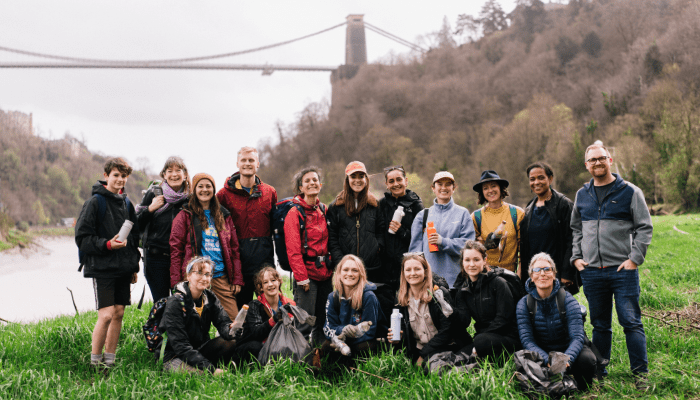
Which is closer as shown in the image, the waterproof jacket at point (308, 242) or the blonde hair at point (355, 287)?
the blonde hair at point (355, 287)

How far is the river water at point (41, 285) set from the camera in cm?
1535

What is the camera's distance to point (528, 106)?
49219 millimetres

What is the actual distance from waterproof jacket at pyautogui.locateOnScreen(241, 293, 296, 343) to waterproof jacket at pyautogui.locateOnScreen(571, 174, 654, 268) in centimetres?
291

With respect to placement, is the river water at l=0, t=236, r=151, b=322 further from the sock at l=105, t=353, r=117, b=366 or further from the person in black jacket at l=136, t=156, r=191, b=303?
the person in black jacket at l=136, t=156, r=191, b=303

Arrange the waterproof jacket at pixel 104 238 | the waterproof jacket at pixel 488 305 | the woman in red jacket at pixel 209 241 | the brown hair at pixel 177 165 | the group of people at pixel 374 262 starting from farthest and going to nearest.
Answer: the brown hair at pixel 177 165 → the woman in red jacket at pixel 209 241 → the waterproof jacket at pixel 104 238 → the waterproof jacket at pixel 488 305 → the group of people at pixel 374 262

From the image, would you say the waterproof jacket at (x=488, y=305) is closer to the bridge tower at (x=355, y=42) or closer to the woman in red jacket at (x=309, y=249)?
the woman in red jacket at (x=309, y=249)

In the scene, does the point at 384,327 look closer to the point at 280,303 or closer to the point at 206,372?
the point at 280,303

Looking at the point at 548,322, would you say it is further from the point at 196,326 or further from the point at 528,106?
the point at 528,106

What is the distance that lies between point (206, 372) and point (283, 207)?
1741mm

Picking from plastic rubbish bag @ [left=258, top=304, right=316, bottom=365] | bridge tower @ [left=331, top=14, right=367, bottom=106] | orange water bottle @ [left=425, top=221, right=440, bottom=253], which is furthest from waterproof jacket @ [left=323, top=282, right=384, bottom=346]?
bridge tower @ [left=331, top=14, right=367, bottom=106]

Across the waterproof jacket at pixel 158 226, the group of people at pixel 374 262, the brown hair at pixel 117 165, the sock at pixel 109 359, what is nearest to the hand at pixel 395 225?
the group of people at pixel 374 262

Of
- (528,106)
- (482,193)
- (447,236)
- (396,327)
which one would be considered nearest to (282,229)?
(396,327)

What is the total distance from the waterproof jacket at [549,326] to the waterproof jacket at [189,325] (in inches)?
102

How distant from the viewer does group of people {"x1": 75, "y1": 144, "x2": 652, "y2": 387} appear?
3926 mm
